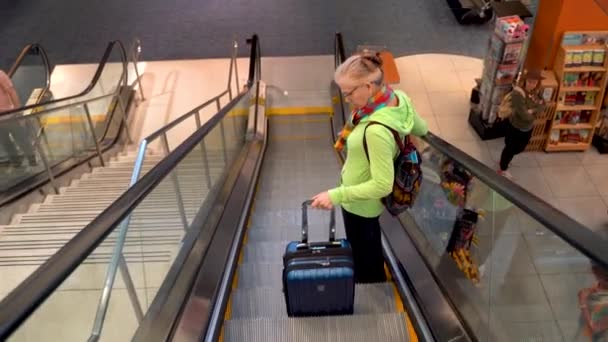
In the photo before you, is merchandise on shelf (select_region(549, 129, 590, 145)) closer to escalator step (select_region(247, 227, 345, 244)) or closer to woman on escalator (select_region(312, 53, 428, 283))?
escalator step (select_region(247, 227, 345, 244))

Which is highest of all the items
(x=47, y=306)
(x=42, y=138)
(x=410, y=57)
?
(x=47, y=306)

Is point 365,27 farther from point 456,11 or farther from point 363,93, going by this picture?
point 363,93

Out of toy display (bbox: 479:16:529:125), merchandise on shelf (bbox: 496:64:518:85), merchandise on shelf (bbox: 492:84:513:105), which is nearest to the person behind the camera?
toy display (bbox: 479:16:529:125)

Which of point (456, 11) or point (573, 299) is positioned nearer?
point (573, 299)

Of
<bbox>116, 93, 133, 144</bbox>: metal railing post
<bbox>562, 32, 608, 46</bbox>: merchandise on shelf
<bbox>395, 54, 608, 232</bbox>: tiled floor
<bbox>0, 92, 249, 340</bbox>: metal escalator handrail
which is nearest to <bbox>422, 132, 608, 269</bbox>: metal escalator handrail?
<bbox>0, 92, 249, 340</bbox>: metal escalator handrail

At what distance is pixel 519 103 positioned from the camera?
652cm

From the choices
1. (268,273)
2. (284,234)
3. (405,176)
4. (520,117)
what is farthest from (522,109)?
(405,176)

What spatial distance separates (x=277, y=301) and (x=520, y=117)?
175 inches

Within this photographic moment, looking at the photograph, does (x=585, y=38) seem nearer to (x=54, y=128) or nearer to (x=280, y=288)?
(x=280, y=288)

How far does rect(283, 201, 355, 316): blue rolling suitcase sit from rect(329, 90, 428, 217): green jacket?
33cm

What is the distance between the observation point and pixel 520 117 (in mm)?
6582

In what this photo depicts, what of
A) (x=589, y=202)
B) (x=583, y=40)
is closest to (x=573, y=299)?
(x=589, y=202)

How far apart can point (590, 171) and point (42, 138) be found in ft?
21.6

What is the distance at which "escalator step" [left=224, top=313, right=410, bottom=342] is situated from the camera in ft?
9.43
